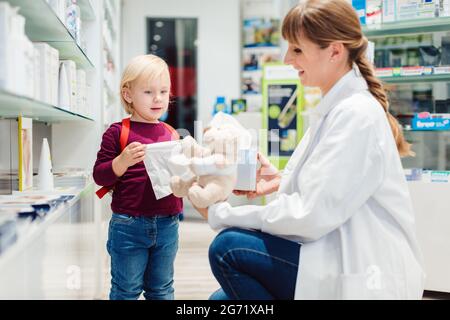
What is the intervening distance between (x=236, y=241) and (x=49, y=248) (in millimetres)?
533

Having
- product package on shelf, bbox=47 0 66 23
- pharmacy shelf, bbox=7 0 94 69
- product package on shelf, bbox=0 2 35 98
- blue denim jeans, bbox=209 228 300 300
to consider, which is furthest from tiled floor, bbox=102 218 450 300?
product package on shelf, bbox=0 2 35 98

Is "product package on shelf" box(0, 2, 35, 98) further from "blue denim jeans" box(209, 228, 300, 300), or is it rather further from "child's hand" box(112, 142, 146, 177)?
"blue denim jeans" box(209, 228, 300, 300)

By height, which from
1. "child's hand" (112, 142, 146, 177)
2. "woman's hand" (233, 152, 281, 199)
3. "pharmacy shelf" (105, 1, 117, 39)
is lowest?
"woman's hand" (233, 152, 281, 199)

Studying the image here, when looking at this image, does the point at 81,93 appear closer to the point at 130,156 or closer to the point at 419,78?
the point at 130,156

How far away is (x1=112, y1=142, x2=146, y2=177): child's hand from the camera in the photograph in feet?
5.71

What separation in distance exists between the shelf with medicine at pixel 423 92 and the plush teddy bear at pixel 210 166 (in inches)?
69.9

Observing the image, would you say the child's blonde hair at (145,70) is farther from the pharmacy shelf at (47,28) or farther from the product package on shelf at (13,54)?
the product package on shelf at (13,54)

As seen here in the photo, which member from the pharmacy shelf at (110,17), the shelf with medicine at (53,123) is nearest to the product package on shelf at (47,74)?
the shelf with medicine at (53,123)

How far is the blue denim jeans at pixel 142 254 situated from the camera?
6.19 feet

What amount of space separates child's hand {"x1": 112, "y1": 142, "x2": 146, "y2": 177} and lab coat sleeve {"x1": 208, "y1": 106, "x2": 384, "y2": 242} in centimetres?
58

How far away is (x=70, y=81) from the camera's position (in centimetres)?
213

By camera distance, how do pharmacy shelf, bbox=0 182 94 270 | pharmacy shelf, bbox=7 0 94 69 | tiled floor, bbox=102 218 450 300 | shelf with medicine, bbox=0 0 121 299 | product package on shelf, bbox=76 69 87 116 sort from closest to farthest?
pharmacy shelf, bbox=0 182 94 270 → shelf with medicine, bbox=0 0 121 299 → pharmacy shelf, bbox=7 0 94 69 → product package on shelf, bbox=76 69 87 116 → tiled floor, bbox=102 218 450 300

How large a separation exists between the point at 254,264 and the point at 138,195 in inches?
24.1

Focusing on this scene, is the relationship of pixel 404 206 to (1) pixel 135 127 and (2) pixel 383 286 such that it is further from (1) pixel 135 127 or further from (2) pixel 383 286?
(1) pixel 135 127
